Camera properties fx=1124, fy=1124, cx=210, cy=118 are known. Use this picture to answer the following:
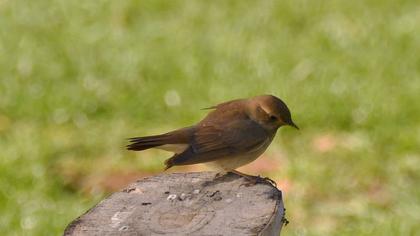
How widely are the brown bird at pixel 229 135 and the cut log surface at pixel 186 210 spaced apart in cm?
63

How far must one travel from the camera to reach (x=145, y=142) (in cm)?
525

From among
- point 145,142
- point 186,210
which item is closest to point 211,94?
point 145,142

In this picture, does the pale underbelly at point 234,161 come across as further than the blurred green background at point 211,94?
No

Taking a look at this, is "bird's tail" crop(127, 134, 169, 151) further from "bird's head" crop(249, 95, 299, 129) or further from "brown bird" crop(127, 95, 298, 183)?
"bird's head" crop(249, 95, 299, 129)

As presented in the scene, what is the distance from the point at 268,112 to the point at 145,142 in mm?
946

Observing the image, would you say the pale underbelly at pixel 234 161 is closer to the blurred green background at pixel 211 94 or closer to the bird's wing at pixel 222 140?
the bird's wing at pixel 222 140

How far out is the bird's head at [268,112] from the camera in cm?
591

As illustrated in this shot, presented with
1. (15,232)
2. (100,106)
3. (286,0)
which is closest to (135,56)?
(100,106)

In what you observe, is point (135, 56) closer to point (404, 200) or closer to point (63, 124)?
point (63, 124)

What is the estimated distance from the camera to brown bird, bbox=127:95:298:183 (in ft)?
18.5

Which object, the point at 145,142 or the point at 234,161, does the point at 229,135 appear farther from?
the point at 145,142

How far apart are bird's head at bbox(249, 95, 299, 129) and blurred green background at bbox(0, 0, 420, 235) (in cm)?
145

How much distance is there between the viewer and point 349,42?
10.2 metres

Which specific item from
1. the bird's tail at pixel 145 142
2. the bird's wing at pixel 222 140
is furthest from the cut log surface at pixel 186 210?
the bird's wing at pixel 222 140
